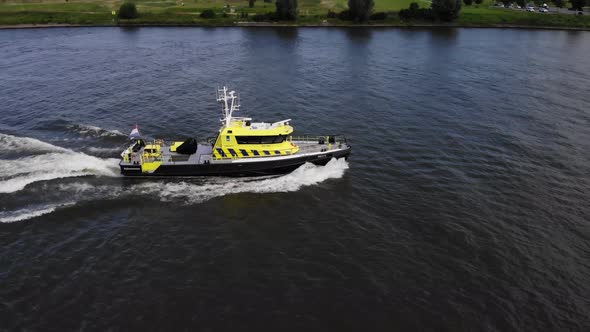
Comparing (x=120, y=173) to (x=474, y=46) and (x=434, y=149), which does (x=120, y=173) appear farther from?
(x=474, y=46)

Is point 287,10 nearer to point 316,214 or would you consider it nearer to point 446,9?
point 446,9

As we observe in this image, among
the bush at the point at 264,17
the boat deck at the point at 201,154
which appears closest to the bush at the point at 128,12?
the bush at the point at 264,17

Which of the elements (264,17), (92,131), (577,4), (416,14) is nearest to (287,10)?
(264,17)

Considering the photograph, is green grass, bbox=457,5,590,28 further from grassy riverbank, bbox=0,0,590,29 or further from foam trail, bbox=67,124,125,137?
→ foam trail, bbox=67,124,125,137

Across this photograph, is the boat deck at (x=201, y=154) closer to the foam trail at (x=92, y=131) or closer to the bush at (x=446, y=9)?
the foam trail at (x=92, y=131)

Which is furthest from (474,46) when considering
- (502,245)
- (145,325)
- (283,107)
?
(145,325)

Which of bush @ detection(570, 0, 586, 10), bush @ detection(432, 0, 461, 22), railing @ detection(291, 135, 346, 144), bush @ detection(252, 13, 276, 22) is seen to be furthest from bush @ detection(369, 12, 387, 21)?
railing @ detection(291, 135, 346, 144)

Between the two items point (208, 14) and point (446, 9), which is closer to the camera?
point (446, 9)
